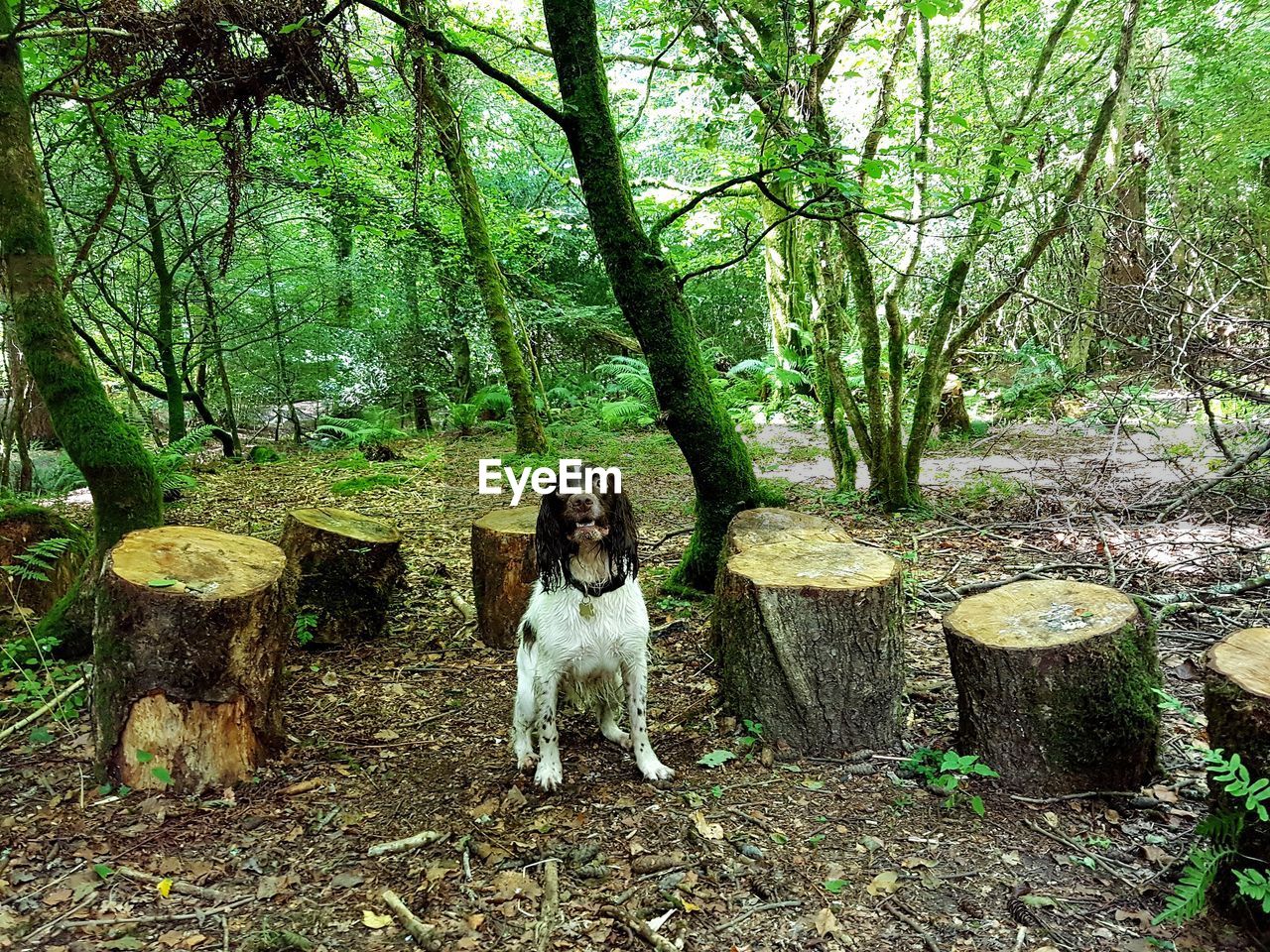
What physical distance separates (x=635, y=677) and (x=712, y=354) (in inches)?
527

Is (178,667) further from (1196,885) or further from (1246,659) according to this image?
(1246,659)

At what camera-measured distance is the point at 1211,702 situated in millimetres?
2125

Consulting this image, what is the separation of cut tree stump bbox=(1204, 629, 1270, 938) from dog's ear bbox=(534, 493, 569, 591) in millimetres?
2249

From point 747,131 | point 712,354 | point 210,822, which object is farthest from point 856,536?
point 712,354

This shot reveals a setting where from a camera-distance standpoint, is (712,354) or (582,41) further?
(712,354)

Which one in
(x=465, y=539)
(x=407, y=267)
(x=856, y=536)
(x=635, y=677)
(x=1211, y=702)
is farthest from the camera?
(x=407, y=267)

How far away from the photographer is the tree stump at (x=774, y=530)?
3.70m

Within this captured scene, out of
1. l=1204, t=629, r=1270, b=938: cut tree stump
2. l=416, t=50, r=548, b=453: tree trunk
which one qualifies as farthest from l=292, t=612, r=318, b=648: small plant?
l=416, t=50, r=548, b=453: tree trunk

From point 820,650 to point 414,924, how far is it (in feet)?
6.21

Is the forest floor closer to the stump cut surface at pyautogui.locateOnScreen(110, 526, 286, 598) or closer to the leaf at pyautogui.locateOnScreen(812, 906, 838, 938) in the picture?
the leaf at pyautogui.locateOnScreen(812, 906, 838, 938)

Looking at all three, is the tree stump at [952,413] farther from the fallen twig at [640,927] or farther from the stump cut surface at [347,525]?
the fallen twig at [640,927]

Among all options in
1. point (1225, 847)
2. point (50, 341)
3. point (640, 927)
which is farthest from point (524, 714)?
point (50, 341)

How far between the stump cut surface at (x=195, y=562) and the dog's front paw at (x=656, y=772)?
1891mm

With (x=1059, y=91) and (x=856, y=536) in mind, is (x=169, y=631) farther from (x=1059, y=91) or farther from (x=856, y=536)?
(x=1059, y=91)
